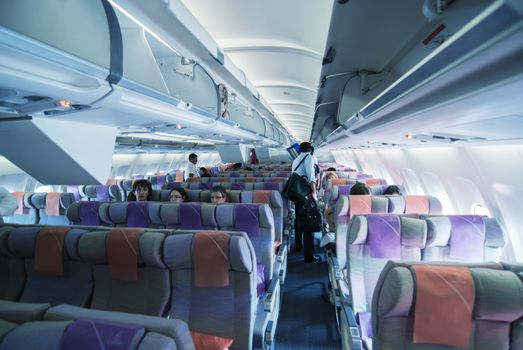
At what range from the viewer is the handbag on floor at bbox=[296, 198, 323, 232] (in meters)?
4.89

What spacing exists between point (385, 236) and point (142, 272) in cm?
181

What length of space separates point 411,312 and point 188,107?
2454 mm

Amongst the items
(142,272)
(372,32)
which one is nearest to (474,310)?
(142,272)

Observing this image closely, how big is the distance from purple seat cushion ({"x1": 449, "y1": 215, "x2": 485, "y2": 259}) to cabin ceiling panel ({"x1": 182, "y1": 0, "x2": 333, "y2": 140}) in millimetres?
2249

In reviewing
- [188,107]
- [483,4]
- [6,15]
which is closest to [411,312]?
[483,4]

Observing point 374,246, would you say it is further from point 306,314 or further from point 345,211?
point 306,314

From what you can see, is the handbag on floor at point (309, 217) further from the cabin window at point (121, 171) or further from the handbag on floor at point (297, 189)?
the cabin window at point (121, 171)

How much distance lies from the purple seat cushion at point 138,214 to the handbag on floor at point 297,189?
101 inches

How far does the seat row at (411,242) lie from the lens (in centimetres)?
219

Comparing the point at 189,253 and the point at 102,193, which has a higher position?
the point at 189,253

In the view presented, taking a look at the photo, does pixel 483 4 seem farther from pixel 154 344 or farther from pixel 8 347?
pixel 8 347

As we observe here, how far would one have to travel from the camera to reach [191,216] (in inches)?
112

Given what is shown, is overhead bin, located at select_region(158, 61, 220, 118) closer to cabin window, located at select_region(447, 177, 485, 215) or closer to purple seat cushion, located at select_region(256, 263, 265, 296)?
purple seat cushion, located at select_region(256, 263, 265, 296)

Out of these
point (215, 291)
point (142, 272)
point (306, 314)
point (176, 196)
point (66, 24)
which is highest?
point (66, 24)
